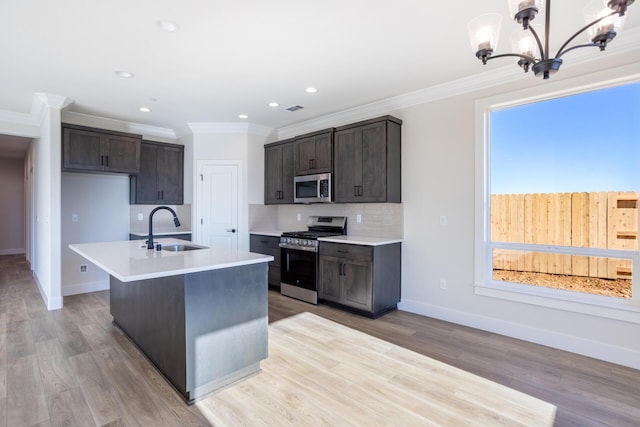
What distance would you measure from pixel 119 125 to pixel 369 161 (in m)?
4.04

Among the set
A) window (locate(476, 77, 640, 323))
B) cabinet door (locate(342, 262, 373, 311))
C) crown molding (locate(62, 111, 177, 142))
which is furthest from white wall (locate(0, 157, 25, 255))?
window (locate(476, 77, 640, 323))

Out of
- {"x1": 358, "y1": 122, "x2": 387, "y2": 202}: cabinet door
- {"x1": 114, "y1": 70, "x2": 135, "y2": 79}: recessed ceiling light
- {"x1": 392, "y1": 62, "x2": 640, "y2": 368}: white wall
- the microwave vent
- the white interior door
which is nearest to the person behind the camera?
{"x1": 392, "y1": 62, "x2": 640, "y2": 368}: white wall

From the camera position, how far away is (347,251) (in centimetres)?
398

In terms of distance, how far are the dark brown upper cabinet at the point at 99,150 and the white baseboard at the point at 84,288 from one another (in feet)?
5.79

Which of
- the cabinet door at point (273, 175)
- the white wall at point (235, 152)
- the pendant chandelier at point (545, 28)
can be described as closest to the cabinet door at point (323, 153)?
the cabinet door at point (273, 175)

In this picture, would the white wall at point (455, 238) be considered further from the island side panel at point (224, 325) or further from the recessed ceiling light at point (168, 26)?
the recessed ceiling light at point (168, 26)

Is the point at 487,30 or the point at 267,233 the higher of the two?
the point at 487,30

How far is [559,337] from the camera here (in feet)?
9.78

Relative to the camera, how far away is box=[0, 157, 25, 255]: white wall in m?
8.88

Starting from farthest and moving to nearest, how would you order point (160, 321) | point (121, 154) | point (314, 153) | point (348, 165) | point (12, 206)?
point (12, 206), point (121, 154), point (314, 153), point (348, 165), point (160, 321)

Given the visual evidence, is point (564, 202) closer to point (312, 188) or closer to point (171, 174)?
point (312, 188)

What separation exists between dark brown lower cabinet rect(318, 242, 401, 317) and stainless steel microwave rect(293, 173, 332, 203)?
73 cm

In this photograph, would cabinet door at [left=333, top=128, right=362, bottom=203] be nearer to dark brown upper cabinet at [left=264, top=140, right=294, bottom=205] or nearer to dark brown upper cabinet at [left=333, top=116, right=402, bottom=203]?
dark brown upper cabinet at [left=333, top=116, right=402, bottom=203]

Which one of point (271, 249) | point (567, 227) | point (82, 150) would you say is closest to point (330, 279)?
point (271, 249)
